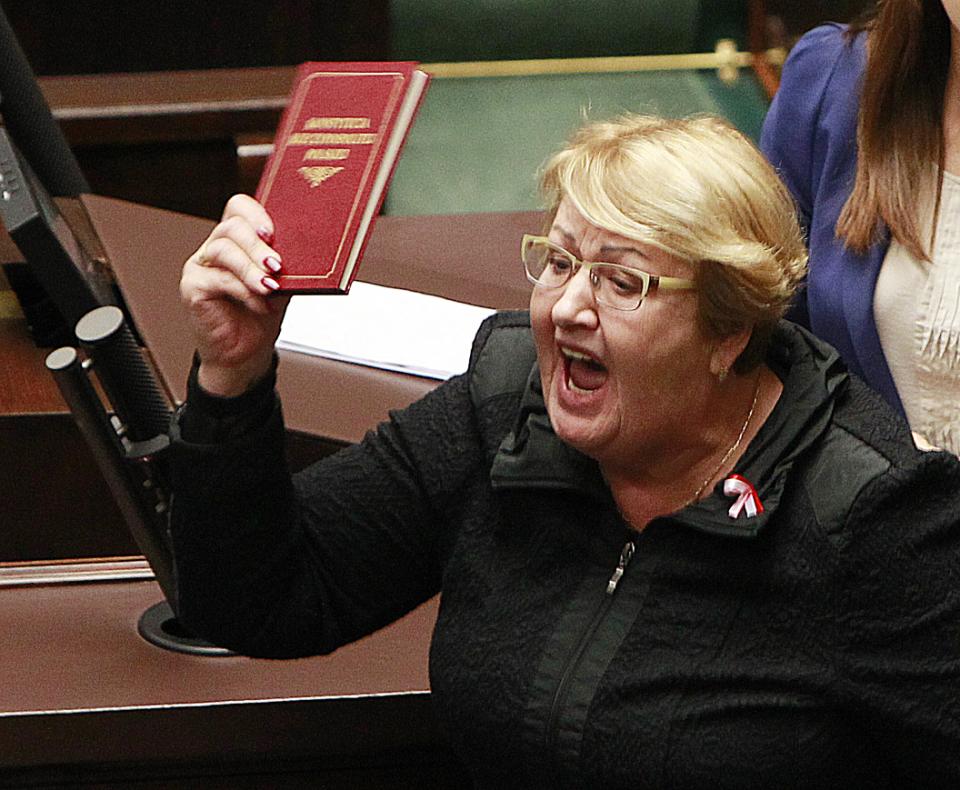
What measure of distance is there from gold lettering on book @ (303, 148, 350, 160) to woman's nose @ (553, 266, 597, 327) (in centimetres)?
23

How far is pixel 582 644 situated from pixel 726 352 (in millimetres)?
279

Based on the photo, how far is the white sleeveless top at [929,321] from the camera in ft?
5.77

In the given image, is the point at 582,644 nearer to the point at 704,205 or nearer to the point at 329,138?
the point at 704,205

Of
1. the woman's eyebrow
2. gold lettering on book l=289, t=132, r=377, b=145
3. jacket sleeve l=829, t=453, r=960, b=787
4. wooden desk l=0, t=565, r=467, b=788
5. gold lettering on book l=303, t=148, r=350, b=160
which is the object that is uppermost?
gold lettering on book l=289, t=132, r=377, b=145

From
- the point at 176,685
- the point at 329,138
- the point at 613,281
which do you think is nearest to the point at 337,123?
the point at 329,138

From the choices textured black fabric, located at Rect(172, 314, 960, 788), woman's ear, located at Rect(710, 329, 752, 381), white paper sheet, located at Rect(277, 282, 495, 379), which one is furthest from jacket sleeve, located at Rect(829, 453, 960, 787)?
white paper sheet, located at Rect(277, 282, 495, 379)

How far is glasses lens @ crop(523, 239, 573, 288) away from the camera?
143cm

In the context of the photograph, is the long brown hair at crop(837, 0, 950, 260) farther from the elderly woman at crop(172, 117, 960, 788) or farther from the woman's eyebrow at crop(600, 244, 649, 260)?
the woman's eyebrow at crop(600, 244, 649, 260)

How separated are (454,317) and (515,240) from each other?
1.22 feet

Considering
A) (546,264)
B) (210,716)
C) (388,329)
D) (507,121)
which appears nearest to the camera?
(546,264)

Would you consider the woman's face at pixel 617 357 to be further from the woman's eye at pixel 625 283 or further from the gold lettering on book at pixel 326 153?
the gold lettering on book at pixel 326 153

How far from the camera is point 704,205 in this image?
1.38 metres

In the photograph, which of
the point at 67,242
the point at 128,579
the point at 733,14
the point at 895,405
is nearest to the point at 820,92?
the point at 895,405

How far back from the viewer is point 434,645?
5.04 feet
